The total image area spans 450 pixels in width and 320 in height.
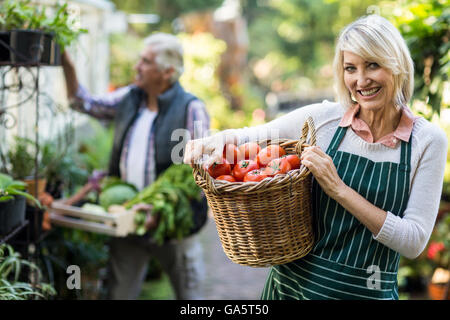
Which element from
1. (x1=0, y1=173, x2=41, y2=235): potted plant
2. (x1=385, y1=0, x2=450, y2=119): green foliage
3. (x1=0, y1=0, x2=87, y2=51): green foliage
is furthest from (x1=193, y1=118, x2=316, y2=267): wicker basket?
(x1=385, y1=0, x2=450, y2=119): green foliage

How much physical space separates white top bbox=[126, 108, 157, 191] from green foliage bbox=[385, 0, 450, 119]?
5.96 ft

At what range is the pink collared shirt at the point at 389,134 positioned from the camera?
6.66 ft

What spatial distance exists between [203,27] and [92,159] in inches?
328

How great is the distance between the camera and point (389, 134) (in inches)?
81.5

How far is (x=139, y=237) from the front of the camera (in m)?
3.68

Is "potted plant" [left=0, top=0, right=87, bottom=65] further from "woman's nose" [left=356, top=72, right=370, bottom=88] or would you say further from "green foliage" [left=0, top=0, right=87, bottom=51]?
"woman's nose" [left=356, top=72, right=370, bottom=88]

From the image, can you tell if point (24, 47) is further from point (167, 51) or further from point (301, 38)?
point (301, 38)

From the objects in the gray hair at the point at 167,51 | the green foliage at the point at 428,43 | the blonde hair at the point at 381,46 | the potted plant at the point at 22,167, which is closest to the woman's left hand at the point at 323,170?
the blonde hair at the point at 381,46

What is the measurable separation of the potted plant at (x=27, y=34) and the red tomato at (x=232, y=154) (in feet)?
4.23

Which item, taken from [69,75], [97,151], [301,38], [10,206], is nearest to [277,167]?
[10,206]

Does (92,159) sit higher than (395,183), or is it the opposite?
(395,183)
